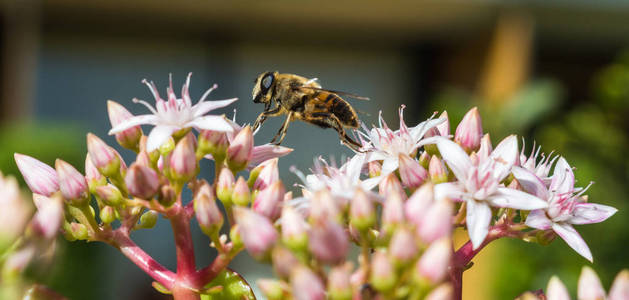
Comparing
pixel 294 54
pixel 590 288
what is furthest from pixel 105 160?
pixel 294 54

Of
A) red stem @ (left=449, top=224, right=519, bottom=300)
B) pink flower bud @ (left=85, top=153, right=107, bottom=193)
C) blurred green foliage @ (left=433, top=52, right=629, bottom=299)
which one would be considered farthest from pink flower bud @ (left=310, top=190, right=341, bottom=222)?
blurred green foliage @ (left=433, top=52, right=629, bottom=299)

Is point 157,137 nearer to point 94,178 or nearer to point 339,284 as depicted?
point 94,178

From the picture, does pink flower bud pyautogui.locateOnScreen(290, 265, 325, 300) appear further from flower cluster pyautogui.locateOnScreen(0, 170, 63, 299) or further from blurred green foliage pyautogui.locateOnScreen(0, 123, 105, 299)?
blurred green foliage pyautogui.locateOnScreen(0, 123, 105, 299)

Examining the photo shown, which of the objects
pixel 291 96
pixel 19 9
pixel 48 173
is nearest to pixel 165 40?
pixel 19 9

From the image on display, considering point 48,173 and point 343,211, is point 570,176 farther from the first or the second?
point 48,173

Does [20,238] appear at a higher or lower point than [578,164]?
higher

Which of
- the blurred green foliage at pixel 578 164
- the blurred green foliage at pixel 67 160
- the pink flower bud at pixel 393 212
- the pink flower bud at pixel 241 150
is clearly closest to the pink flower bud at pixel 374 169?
the pink flower bud at pixel 241 150

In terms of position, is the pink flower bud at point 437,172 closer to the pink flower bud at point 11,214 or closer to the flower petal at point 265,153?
the flower petal at point 265,153
